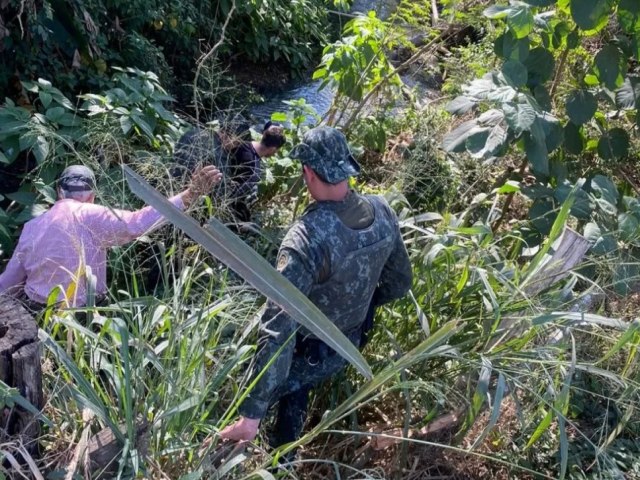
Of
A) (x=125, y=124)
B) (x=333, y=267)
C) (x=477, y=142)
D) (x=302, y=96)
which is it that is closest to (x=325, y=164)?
(x=333, y=267)

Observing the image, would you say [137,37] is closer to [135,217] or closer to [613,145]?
[613,145]

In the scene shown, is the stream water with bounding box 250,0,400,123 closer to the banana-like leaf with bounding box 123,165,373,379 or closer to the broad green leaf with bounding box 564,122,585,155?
the broad green leaf with bounding box 564,122,585,155

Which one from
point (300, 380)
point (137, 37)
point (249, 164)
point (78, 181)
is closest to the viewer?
point (300, 380)

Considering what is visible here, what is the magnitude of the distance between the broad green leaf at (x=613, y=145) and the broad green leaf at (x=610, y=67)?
19.9 inches

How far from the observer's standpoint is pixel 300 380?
2.84 metres

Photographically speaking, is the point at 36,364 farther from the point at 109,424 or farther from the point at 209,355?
the point at 209,355

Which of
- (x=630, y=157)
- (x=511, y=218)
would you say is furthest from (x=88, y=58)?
(x=630, y=157)

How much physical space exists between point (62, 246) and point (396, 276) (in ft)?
4.42

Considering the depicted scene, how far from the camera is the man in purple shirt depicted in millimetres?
2990

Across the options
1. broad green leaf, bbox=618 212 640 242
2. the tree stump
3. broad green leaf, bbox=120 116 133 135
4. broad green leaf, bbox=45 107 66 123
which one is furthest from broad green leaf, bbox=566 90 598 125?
the tree stump

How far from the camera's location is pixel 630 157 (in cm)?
522

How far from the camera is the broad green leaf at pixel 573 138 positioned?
444 cm

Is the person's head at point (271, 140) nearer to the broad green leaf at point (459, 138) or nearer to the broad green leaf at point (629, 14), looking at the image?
the broad green leaf at point (459, 138)

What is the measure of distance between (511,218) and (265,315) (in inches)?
133
